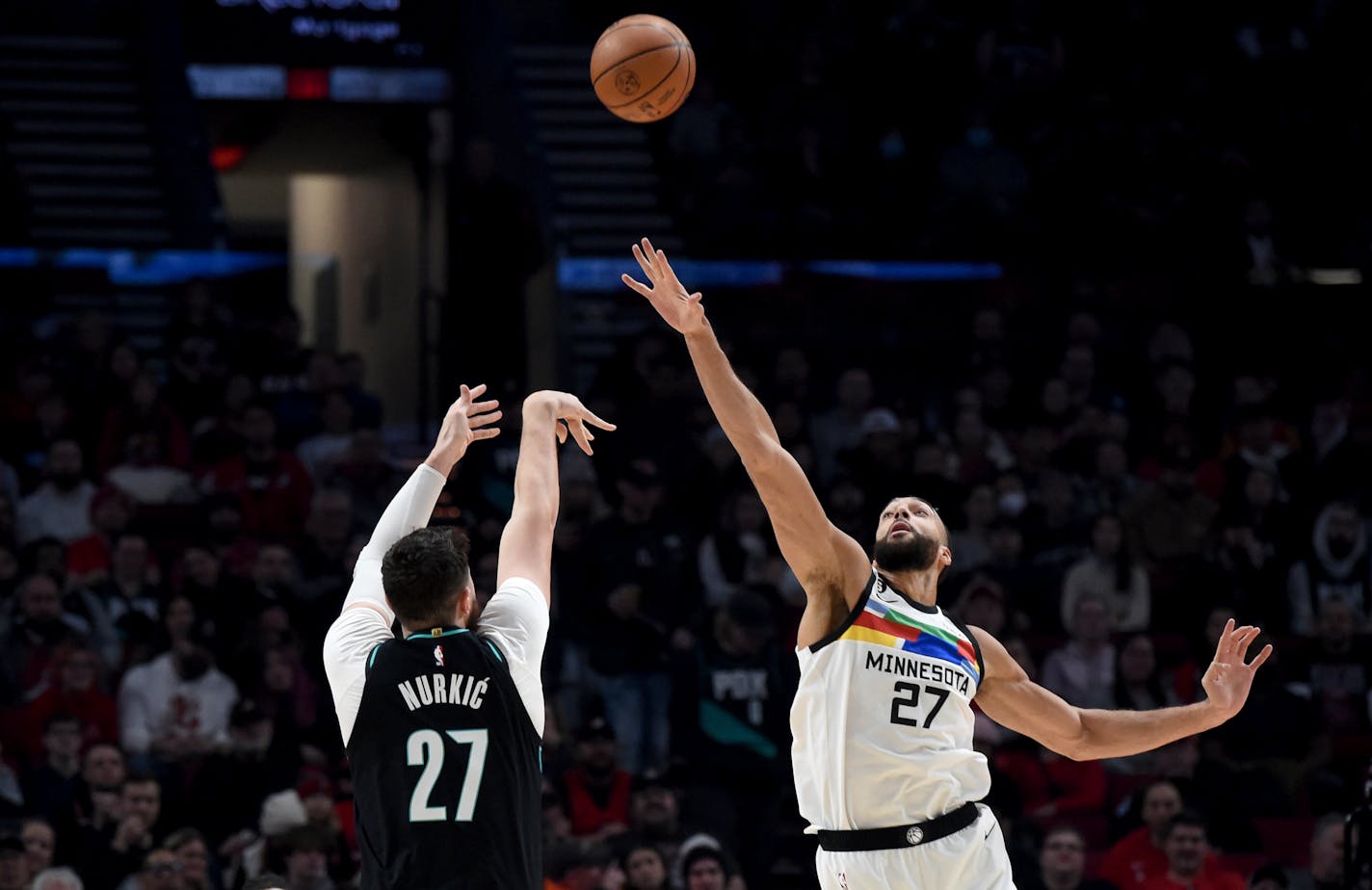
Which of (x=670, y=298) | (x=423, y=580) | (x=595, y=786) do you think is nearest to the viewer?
(x=423, y=580)

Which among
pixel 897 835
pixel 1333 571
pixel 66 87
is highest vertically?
pixel 66 87

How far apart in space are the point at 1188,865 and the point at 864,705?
5.52 m

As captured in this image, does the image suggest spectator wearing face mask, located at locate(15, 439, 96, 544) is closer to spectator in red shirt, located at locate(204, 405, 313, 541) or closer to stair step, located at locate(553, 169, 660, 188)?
spectator in red shirt, located at locate(204, 405, 313, 541)

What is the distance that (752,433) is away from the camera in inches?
265

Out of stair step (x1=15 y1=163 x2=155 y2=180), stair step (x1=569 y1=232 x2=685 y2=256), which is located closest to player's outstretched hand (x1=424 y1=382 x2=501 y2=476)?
stair step (x1=569 y1=232 x2=685 y2=256)

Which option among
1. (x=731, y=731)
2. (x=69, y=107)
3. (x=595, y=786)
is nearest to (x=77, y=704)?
(x=595, y=786)

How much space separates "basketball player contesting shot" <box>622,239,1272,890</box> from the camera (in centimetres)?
677

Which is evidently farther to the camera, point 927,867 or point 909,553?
point 909,553

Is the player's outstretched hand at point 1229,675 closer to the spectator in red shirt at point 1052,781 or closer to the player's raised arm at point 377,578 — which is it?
the player's raised arm at point 377,578

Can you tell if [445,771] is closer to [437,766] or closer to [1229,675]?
[437,766]

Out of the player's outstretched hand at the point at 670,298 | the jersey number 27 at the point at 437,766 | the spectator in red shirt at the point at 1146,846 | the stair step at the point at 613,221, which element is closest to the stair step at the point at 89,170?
the stair step at the point at 613,221

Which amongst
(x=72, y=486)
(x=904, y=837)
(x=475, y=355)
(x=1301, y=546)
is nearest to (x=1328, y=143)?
(x=1301, y=546)

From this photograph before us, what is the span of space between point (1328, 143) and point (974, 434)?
593 centimetres

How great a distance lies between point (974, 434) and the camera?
50.4 feet
